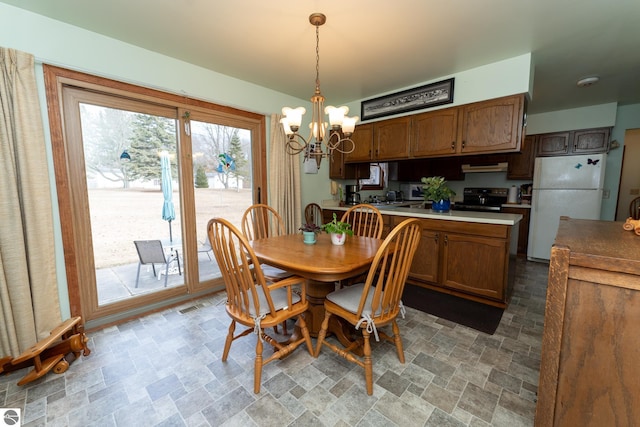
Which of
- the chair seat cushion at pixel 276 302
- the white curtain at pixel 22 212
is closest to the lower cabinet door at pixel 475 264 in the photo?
the chair seat cushion at pixel 276 302

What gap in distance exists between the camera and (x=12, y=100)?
166 centimetres

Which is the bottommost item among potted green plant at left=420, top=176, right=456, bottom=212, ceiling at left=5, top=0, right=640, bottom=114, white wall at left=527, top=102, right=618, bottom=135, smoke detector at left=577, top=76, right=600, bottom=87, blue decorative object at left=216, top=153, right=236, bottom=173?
potted green plant at left=420, top=176, right=456, bottom=212

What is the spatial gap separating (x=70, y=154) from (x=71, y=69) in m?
0.63

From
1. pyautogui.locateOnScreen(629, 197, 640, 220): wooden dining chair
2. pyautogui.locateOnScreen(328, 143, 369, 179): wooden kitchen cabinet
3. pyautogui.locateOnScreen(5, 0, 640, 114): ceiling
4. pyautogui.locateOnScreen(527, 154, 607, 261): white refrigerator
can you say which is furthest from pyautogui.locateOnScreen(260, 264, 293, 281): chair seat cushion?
pyautogui.locateOnScreen(527, 154, 607, 261): white refrigerator

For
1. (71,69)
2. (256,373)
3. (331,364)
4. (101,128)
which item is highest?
(71,69)

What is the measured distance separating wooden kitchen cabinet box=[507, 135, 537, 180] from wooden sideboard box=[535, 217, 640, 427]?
13.1 feet

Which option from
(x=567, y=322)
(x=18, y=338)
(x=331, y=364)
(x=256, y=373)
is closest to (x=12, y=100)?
(x=18, y=338)

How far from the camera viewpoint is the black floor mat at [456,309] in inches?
86.1

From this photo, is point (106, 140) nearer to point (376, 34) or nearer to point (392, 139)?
point (376, 34)

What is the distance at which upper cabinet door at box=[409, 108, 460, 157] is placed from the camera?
2.80 m

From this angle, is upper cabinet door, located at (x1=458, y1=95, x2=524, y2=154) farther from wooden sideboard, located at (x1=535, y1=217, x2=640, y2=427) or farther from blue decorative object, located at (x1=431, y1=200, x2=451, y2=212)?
wooden sideboard, located at (x1=535, y1=217, x2=640, y2=427)

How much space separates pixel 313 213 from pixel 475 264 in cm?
210

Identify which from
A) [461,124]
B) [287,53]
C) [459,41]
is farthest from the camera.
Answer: [461,124]

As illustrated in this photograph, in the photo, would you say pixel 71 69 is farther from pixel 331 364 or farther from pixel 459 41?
pixel 459 41
